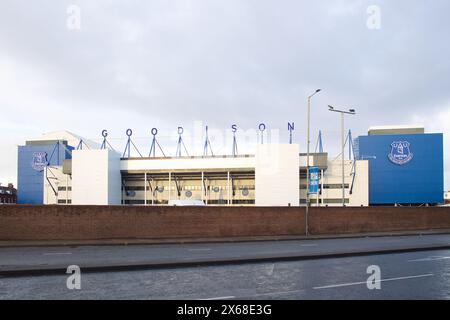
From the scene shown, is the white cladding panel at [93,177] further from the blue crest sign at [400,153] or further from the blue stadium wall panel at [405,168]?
the blue crest sign at [400,153]

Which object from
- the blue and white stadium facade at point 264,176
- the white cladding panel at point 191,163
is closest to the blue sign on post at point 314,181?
the blue and white stadium facade at point 264,176

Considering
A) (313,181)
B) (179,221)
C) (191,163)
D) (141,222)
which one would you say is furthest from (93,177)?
(313,181)

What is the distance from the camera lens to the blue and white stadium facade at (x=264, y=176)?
6850 centimetres

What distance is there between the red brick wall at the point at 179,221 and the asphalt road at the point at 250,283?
12439 mm

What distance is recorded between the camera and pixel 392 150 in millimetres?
78125

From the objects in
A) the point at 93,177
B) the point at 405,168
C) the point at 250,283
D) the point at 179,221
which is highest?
the point at 405,168

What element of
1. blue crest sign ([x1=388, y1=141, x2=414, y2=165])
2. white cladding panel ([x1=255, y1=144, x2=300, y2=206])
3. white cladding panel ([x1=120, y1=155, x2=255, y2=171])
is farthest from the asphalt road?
blue crest sign ([x1=388, y1=141, x2=414, y2=165])

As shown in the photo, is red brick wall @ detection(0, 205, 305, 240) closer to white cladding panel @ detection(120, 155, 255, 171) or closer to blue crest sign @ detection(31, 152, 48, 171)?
white cladding panel @ detection(120, 155, 255, 171)

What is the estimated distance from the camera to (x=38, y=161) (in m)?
92.2

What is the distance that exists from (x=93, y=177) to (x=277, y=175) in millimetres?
30264

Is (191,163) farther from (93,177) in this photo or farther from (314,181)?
(314,181)
